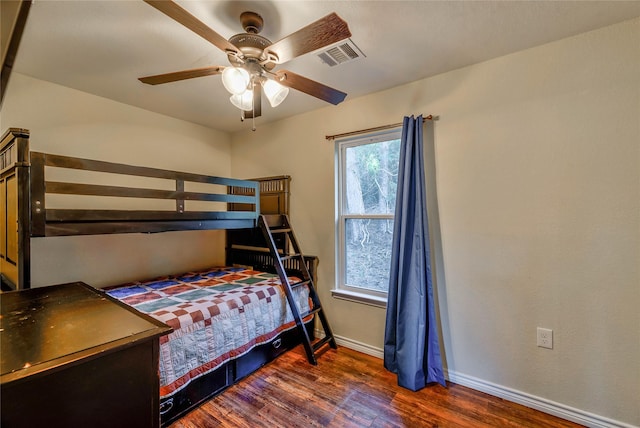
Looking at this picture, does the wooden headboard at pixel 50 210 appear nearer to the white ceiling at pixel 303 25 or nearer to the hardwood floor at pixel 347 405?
the white ceiling at pixel 303 25

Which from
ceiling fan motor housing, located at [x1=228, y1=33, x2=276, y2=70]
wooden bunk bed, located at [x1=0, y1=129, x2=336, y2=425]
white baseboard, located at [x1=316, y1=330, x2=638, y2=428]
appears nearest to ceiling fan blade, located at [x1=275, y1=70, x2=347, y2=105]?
ceiling fan motor housing, located at [x1=228, y1=33, x2=276, y2=70]

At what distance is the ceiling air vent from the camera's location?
1.79 m

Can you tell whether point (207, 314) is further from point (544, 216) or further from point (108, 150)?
point (544, 216)

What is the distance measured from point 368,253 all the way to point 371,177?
2.33 ft

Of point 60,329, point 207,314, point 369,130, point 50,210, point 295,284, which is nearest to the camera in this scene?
point 60,329

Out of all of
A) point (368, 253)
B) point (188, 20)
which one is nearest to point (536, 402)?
point (368, 253)

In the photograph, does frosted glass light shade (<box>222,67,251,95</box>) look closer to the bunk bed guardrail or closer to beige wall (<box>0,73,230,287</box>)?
the bunk bed guardrail

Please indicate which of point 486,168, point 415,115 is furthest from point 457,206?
point 415,115

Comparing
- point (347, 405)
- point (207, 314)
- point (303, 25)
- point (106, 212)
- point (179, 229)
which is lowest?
point (347, 405)

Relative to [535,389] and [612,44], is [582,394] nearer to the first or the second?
[535,389]

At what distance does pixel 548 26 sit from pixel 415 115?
0.92 meters

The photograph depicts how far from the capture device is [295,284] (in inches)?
104

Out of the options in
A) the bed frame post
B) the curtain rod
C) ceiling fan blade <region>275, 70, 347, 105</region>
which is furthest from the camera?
the curtain rod

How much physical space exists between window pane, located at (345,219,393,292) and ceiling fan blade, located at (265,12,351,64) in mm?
1626
